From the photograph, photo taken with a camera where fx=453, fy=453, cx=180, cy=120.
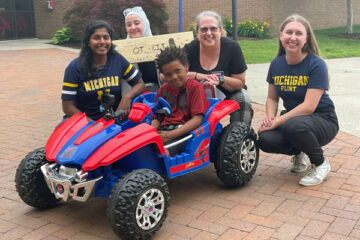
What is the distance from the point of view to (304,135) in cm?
385

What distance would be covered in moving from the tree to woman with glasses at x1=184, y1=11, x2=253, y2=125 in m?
12.4

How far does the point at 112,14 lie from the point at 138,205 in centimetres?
1493

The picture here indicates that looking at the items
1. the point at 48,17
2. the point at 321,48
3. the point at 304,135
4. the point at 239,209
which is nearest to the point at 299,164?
the point at 304,135

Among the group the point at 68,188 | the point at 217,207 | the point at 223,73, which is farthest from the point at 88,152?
the point at 223,73

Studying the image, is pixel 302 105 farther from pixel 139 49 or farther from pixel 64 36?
pixel 64 36

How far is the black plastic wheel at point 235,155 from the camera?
380 centimetres

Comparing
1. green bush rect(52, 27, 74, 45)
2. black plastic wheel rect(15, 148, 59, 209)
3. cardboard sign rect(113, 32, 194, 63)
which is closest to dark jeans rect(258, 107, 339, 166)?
cardboard sign rect(113, 32, 194, 63)

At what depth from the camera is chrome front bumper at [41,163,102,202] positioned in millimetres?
3002

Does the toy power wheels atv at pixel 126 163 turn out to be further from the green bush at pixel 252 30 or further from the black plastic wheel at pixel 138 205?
the green bush at pixel 252 30

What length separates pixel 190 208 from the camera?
3.64 m

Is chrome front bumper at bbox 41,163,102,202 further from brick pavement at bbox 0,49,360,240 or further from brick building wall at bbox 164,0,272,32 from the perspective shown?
brick building wall at bbox 164,0,272,32

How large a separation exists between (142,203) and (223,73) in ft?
5.97

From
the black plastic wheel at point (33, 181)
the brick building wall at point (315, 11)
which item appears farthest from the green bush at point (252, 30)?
the black plastic wheel at point (33, 181)

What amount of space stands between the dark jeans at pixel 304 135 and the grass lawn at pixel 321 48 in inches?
345
